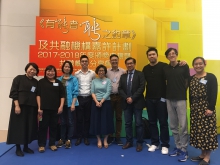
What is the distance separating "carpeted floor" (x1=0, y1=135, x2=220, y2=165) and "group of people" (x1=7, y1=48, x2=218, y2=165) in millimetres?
111

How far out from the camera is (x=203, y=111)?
217 centimetres

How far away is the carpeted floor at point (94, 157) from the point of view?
2248mm

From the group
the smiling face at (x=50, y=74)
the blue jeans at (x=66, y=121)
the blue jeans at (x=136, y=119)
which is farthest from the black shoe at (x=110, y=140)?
the smiling face at (x=50, y=74)

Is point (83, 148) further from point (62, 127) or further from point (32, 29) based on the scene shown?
point (32, 29)

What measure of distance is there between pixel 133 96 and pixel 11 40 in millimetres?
2715

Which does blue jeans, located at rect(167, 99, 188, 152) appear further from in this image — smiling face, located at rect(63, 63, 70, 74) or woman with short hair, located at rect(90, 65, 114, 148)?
smiling face, located at rect(63, 63, 70, 74)

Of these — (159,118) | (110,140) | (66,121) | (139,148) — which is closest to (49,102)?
(66,121)

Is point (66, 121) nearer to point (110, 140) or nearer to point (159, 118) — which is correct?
point (110, 140)

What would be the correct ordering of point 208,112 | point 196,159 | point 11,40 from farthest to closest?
point 11,40
point 196,159
point 208,112

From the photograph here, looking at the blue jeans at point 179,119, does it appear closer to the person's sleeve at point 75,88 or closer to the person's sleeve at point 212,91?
the person's sleeve at point 212,91

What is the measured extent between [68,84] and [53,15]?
1569 millimetres

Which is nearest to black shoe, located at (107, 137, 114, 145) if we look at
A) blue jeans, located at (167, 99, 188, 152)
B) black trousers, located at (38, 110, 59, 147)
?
black trousers, located at (38, 110, 59, 147)

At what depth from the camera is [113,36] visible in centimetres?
344

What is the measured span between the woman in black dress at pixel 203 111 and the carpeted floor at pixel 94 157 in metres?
0.30
